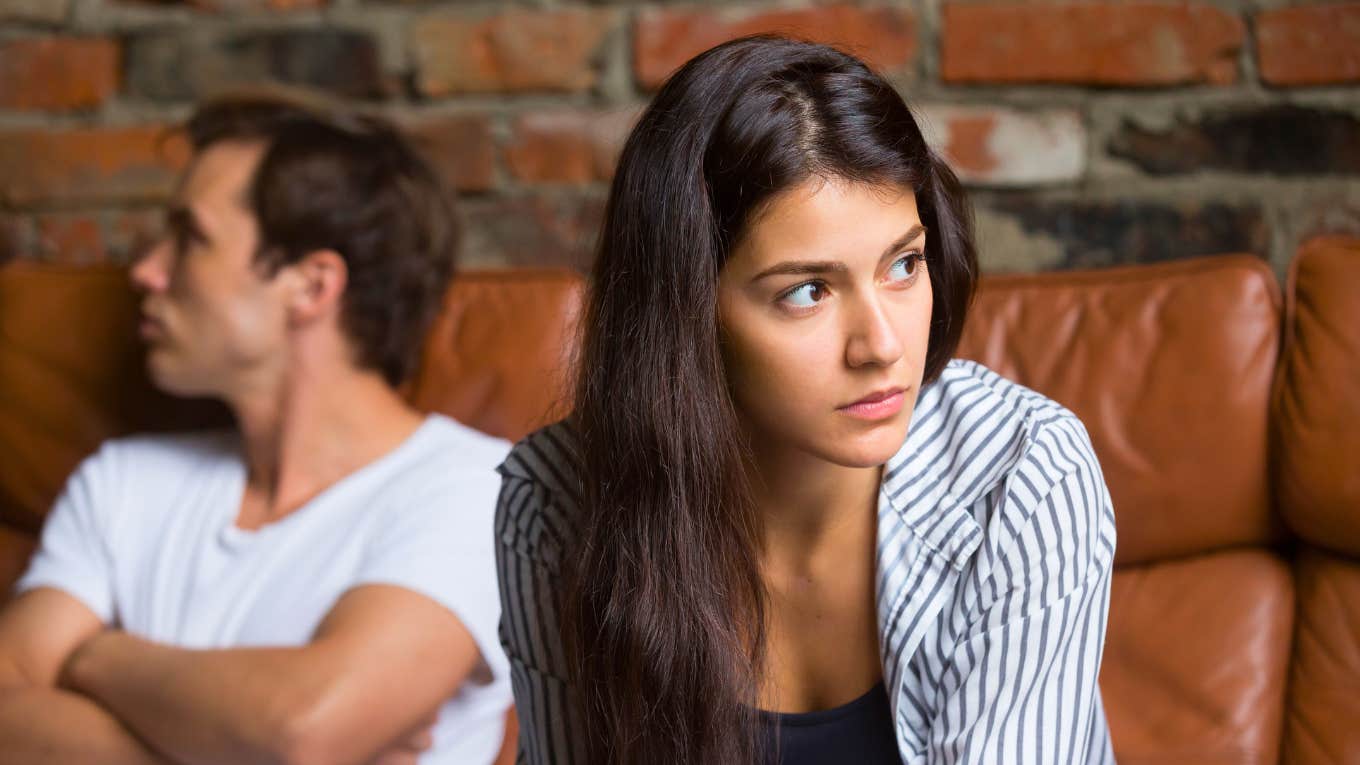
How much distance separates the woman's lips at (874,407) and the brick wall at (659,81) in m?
0.60

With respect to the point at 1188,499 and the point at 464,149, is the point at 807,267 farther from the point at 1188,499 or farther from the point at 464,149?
the point at 464,149

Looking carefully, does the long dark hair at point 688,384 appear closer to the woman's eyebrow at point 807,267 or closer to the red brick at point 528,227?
the woman's eyebrow at point 807,267

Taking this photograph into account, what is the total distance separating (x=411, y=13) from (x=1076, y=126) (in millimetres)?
1007

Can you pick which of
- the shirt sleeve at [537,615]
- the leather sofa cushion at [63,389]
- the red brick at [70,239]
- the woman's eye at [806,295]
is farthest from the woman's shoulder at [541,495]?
the red brick at [70,239]

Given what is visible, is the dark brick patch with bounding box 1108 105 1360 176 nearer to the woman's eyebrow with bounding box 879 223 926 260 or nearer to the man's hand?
the woman's eyebrow with bounding box 879 223 926 260

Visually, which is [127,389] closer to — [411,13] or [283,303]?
[283,303]

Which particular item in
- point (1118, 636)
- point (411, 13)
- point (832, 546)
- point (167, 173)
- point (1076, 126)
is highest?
point (411, 13)

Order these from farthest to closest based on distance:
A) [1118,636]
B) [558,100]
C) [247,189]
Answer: [558,100] → [247,189] → [1118,636]

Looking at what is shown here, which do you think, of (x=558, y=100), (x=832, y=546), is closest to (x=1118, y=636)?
(x=832, y=546)

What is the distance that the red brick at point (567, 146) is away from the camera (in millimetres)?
1849

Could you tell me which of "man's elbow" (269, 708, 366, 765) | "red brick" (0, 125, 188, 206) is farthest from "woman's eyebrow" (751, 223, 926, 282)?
"red brick" (0, 125, 188, 206)

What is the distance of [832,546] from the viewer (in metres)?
1.07

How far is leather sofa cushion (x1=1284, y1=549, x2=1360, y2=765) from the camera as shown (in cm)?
125

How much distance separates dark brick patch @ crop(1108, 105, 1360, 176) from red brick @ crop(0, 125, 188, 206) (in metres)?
1.48
